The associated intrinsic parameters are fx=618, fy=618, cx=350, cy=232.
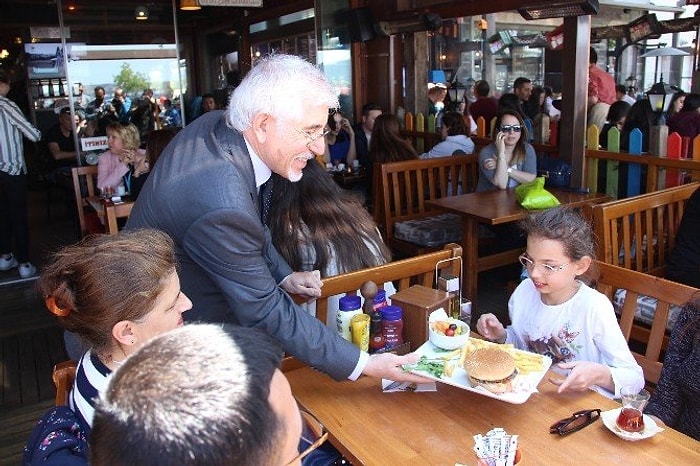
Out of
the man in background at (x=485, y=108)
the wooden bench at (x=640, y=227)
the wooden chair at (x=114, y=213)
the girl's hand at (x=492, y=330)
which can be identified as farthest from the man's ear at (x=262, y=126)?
the man in background at (x=485, y=108)

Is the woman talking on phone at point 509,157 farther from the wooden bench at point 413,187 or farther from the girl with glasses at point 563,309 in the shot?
the girl with glasses at point 563,309

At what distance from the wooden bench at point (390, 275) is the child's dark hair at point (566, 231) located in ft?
1.06

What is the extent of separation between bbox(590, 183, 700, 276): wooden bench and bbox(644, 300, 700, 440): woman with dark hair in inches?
54.9

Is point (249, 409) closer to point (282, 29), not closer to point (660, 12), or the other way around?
point (282, 29)

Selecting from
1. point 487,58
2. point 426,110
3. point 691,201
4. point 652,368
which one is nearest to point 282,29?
point 426,110

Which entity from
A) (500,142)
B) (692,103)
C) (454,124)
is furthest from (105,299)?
(692,103)

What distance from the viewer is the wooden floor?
3.32 m

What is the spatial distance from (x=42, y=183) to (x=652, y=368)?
11647mm

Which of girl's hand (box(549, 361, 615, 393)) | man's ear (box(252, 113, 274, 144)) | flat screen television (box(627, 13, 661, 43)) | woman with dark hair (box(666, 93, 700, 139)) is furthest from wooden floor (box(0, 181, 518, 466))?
flat screen television (box(627, 13, 661, 43))

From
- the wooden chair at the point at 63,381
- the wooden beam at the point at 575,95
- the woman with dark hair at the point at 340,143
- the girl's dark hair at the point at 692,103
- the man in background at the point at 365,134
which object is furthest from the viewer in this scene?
the girl's dark hair at the point at 692,103

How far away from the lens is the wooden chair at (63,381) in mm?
1667

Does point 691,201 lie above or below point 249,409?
below

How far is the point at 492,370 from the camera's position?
1750 millimetres

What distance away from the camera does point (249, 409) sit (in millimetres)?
785
